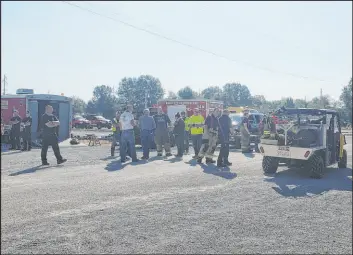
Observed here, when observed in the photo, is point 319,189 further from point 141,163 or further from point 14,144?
point 14,144

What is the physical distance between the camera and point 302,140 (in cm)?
895

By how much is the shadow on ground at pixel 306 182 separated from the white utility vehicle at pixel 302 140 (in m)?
0.31

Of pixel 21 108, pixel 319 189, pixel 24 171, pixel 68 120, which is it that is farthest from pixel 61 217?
pixel 21 108

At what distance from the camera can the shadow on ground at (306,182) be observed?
720cm

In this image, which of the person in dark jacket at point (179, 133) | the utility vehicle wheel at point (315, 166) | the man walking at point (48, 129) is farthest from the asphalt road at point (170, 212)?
the person in dark jacket at point (179, 133)

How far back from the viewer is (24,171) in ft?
27.5

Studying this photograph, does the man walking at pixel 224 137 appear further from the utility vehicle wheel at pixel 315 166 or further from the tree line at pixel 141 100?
the utility vehicle wheel at pixel 315 166

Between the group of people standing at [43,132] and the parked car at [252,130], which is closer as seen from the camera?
the group of people standing at [43,132]

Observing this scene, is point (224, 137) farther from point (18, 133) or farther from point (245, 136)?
point (18, 133)

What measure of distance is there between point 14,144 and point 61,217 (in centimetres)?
949

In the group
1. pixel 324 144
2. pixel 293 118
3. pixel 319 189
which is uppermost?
pixel 293 118

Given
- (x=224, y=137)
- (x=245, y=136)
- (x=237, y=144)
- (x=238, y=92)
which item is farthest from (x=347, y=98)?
(x=238, y=92)

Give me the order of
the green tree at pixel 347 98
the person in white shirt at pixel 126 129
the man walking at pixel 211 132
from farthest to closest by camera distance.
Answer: the green tree at pixel 347 98 < the man walking at pixel 211 132 < the person in white shirt at pixel 126 129

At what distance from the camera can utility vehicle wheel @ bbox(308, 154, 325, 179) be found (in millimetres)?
8711
